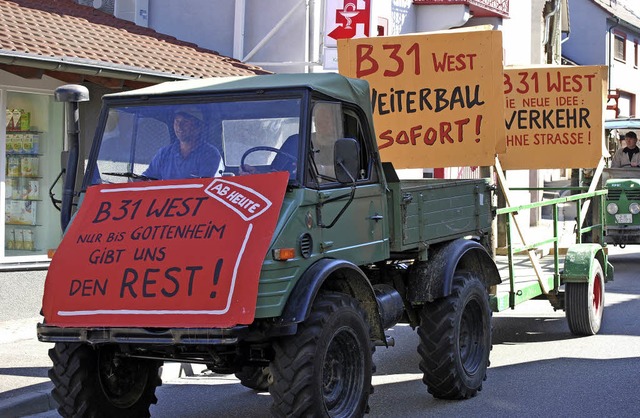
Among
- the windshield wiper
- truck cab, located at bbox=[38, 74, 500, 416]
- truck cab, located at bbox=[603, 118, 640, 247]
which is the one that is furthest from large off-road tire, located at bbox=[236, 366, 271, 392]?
truck cab, located at bbox=[603, 118, 640, 247]

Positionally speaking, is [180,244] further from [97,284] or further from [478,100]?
[478,100]

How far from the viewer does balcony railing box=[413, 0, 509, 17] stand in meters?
23.2

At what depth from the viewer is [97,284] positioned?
6.38 meters

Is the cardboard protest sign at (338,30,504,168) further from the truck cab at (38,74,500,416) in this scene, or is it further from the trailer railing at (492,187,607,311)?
the truck cab at (38,74,500,416)

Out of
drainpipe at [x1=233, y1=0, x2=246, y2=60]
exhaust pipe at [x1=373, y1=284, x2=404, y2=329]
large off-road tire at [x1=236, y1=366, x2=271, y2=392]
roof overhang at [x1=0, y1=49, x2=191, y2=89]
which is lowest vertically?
large off-road tire at [x1=236, y1=366, x2=271, y2=392]

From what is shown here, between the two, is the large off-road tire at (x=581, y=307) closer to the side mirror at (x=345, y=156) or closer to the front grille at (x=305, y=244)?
the side mirror at (x=345, y=156)

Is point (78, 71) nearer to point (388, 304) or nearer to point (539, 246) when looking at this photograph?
point (539, 246)

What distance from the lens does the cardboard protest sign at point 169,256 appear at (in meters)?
6.14

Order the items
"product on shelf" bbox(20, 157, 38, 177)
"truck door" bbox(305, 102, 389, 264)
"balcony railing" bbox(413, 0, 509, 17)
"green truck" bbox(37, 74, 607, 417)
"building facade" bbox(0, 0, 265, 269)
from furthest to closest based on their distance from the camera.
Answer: "balcony railing" bbox(413, 0, 509, 17) → "product on shelf" bbox(20, 157, 38, 177) → "building facade" bbox(0, 0, 265, 269) → "truck door" bbox(305, 102, 389, 264) → "green truck" bbox(37, 74, 607, 417)

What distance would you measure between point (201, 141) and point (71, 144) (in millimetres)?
959

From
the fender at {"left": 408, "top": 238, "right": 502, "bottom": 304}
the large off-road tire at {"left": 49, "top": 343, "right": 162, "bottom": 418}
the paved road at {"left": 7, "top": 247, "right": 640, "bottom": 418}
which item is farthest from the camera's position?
the fender at {"left": 408, "top": 238, "right": 502, "bottom": 304}

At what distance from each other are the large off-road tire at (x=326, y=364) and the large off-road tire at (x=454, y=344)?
4.34 feet

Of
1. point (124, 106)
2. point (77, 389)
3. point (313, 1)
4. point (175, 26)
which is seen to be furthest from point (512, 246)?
point (175, 26)

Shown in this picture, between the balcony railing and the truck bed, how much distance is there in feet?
45.9
